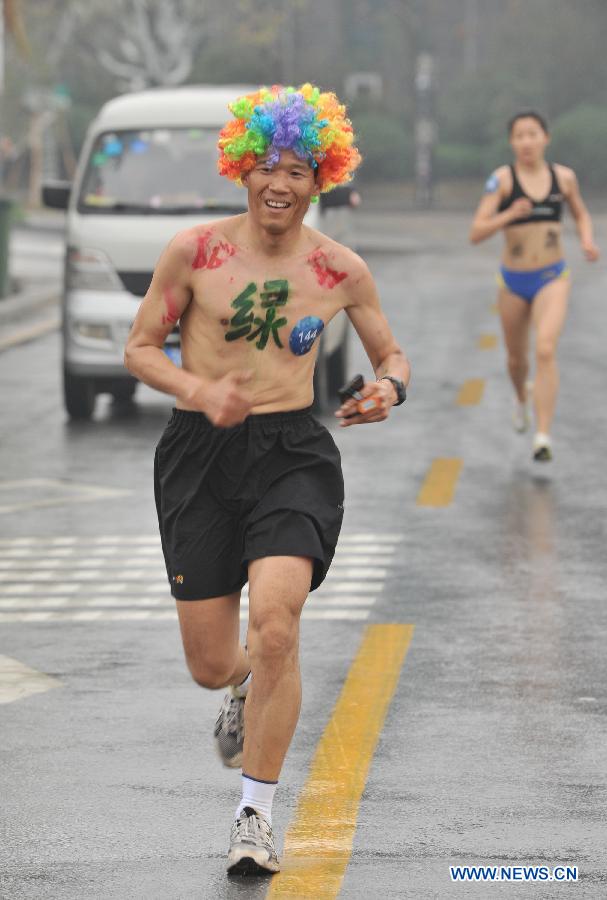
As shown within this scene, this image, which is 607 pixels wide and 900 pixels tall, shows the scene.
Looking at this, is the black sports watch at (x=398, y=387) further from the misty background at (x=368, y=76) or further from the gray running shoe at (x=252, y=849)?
the misty background at (x=368, y=76)

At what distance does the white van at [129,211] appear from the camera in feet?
47.4

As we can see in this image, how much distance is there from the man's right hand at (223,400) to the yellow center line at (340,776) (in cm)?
108

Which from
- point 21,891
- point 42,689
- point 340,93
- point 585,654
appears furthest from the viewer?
point 340,93

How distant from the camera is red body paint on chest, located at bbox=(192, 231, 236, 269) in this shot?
5812mm

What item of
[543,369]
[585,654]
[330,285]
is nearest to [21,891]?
[330,285]

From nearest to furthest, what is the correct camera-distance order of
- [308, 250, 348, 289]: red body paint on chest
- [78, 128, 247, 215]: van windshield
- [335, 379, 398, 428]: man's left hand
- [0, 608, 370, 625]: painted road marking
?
[335, 379, 398, 428]: man's left hand → [308, 250, 348, 289]: red body paint on chest → [0, 608, 370, 625]: painted road marking → [78, 128, 247, 215]: van windshield

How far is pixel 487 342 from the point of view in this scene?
20031 millimetres

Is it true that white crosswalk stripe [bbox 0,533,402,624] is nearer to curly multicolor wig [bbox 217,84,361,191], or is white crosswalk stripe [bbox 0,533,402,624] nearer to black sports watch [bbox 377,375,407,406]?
black sports watch [bbox 377,375,407,406]

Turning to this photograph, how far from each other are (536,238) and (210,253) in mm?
7184

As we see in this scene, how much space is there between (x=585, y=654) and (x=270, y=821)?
2.55 m

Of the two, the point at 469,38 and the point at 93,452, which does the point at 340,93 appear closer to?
the point at 469,38

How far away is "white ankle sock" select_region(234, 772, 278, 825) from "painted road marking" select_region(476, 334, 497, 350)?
1417cm

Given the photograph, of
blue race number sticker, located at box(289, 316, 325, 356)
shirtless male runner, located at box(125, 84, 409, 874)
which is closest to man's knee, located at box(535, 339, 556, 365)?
shirtless male runner, located at box(125, 84, 409, 874)

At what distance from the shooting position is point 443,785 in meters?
6.11
